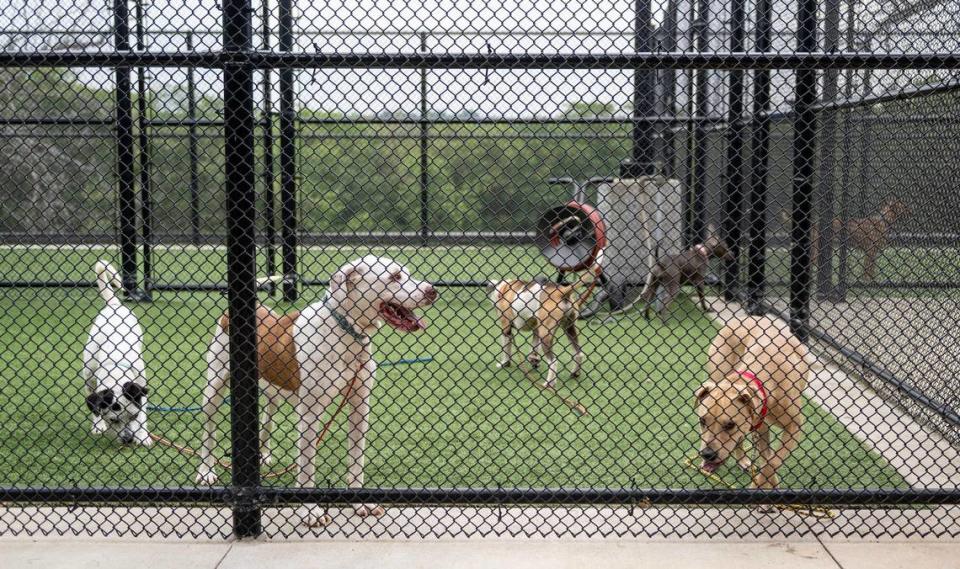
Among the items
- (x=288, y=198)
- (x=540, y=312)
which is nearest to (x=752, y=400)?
(x=540, y=312)

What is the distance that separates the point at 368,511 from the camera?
12.7 feet

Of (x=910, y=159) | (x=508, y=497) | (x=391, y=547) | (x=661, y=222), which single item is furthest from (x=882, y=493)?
(x=661, y=222)

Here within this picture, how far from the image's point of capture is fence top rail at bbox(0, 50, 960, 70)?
3.31 m

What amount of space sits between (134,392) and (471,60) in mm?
2383

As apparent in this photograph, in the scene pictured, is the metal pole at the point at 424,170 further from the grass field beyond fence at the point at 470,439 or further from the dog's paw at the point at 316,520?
the dog's paw at the point at 316,520

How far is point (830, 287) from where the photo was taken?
662 cm

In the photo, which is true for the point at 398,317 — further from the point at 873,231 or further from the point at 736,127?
the point at 736,127

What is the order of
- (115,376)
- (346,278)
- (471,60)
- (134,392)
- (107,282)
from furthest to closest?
(107,282) → (115,376) → (134,392) → (346,278) → (471,60)

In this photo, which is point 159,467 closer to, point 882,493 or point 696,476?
point 696,476

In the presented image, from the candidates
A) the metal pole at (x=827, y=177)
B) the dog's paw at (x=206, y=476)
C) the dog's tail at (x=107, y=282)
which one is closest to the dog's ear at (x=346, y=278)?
the dog's paw at (x=206, y=476)

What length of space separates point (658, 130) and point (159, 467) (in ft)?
23.0

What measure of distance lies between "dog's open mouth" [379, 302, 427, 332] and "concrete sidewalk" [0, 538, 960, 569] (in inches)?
30.7

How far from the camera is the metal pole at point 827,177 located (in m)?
6.35

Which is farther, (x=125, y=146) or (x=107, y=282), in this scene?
(x=125, y=146)
